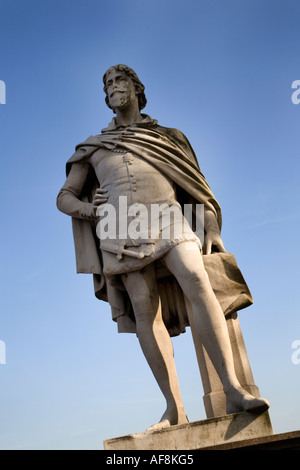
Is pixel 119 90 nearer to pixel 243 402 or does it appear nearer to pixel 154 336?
pixel 154 336

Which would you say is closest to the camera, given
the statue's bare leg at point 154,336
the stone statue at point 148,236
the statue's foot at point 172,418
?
the statue's foot at point 172,418

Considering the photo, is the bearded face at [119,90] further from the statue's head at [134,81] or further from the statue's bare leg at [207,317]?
the statue's bare leg at [207,317]

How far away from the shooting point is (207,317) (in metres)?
5.83

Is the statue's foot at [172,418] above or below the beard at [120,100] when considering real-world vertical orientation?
below

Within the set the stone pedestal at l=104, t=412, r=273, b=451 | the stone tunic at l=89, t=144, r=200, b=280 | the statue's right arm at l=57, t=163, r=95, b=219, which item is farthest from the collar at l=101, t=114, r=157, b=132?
the stone pedestal at l=104, t=412, r=273, b=451

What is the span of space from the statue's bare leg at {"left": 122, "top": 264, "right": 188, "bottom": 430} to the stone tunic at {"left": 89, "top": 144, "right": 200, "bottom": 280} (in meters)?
0.22

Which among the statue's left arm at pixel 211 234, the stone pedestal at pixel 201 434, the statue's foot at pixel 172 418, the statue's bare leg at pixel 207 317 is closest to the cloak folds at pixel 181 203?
the statue's left arm at pixel 211 234

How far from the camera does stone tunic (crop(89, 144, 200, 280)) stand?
6.35 m

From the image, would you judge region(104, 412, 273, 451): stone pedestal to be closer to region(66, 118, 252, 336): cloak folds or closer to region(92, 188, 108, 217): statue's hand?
region(66, 118, 252, 336): cloak folds

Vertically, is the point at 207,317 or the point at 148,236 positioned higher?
the point at 148,236

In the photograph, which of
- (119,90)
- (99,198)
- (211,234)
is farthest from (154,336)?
(119,90)

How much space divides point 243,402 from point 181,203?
2.83 metres

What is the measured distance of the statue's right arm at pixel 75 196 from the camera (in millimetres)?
7162
